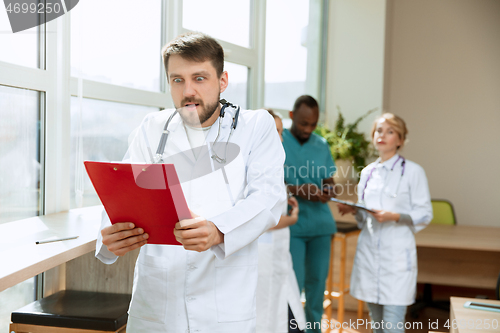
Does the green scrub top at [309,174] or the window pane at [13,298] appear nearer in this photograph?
the window pane at [13,298]

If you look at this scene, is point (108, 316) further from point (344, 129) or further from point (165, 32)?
point (344, 129)

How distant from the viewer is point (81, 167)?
202 centimetres

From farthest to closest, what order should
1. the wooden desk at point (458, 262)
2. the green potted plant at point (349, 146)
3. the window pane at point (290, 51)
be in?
the green potted plant at point (349, 146), the window pane at point (290, 51), the wooden desk at point (458, 262)

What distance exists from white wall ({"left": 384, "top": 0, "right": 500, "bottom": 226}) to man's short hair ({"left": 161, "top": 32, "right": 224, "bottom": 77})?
3.79m

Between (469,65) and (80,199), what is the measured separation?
4.31m

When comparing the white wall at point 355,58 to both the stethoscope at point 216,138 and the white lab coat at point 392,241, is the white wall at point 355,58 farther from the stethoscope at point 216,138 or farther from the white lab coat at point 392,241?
the stethoscope at point 216,138

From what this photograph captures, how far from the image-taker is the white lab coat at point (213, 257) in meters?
1.21

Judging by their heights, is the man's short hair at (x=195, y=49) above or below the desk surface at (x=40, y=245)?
above

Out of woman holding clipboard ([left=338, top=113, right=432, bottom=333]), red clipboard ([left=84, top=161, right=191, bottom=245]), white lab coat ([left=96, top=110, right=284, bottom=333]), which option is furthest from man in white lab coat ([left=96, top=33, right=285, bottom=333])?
woman holding clipboard ([left=338, top=113, right=432, bottom=333])

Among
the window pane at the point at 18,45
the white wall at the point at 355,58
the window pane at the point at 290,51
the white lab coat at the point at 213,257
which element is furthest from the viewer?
the white wall at the point at 355,58

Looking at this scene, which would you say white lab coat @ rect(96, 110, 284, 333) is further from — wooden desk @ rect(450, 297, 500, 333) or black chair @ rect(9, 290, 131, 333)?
wooden desk @ rect(450, 297, 500, 333)

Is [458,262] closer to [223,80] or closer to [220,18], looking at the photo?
[220,18]

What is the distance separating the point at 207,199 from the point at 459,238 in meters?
2.73

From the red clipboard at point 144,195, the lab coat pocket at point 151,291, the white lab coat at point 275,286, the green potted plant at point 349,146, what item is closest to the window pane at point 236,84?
the green potted plant at point 349,146
